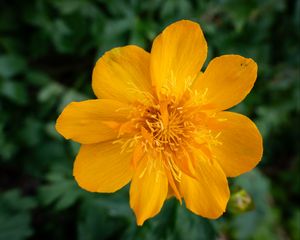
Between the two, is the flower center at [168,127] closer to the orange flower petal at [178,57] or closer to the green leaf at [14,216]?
the orange flower petal at [178,57]

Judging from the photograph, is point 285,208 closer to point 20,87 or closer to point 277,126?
point 277,126

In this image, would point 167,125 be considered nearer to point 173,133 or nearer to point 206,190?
point 173,133

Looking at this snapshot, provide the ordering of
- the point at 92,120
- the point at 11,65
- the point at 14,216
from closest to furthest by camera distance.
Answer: the point at 92,120, the point at 14,216, the point at 11,65

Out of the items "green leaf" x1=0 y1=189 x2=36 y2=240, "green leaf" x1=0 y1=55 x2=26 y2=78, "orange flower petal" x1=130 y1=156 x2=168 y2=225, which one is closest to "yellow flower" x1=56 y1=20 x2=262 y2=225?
"orange flower petal" x1=130 y1=156 x2=168 y2=225

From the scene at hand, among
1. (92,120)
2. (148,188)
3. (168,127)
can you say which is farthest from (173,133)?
(92,120)

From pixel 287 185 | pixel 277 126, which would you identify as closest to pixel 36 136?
pixel 277 126

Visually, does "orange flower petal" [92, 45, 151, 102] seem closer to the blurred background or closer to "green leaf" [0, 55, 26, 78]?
the blurred background
